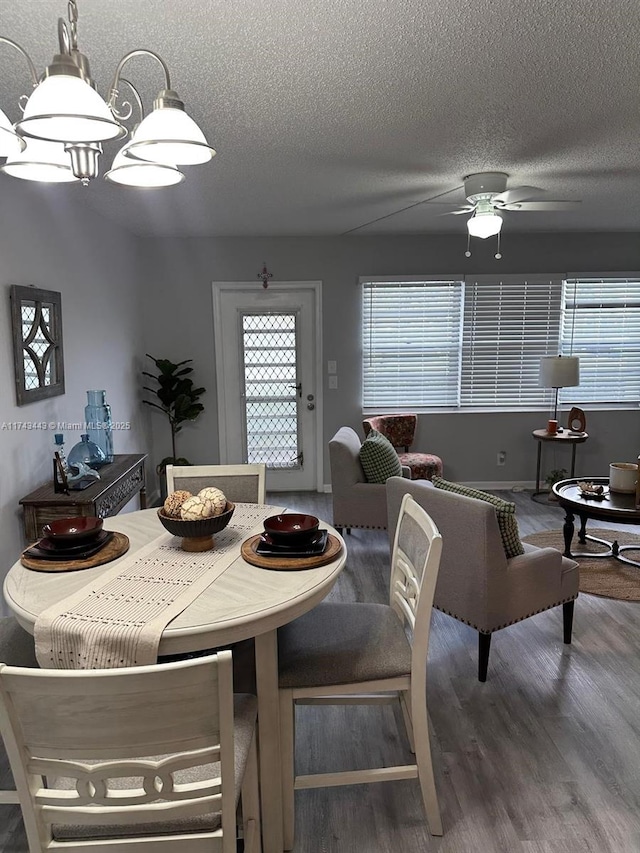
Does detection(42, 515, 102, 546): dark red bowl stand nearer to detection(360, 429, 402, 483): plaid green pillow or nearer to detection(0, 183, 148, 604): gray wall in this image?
detection(0, 183, 148, 604): gray wall

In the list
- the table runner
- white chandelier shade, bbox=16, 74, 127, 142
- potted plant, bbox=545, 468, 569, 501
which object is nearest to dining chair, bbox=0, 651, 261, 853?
the table runner

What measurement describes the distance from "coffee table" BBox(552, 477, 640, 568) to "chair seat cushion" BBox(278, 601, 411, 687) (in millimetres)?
1875

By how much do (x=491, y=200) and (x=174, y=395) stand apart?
3.20 metres

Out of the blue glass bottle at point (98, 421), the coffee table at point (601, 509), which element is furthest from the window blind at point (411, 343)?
the blue glass bottle at point (98, 421)

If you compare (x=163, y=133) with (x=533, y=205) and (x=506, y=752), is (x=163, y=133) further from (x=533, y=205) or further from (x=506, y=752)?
(x=533, y=205)

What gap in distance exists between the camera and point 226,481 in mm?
2791

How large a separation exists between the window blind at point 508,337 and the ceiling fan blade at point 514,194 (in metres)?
2.06

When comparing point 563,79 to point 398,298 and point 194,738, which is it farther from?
point 398,298

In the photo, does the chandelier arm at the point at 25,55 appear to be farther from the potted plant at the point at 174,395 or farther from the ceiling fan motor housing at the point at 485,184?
the potted plant at the point at 174,395

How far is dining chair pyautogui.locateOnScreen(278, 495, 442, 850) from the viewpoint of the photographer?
5.88ft

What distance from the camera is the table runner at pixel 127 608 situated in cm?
143

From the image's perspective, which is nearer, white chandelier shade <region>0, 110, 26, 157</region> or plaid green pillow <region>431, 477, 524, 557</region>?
white chandelier shade <region>0, 110, 26, 157</region>

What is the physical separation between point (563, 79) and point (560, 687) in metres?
2.47

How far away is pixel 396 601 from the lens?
2.16 m
